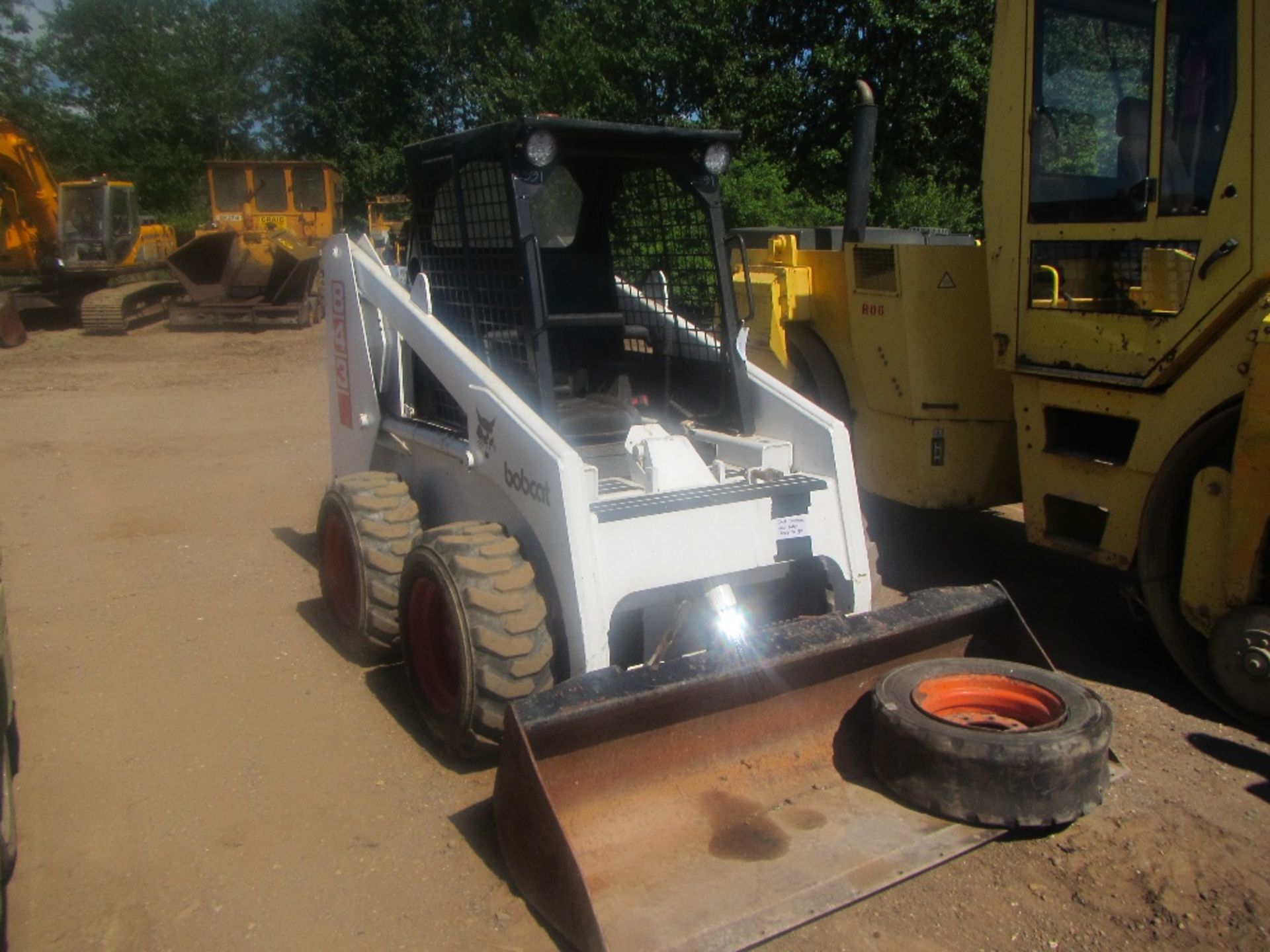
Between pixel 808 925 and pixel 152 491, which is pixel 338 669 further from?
pixel 152 491

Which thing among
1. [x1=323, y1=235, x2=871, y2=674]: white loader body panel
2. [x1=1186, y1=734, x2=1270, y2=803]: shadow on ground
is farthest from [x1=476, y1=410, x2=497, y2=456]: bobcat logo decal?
[x1=1186, y1=734, x2=1270, y2=803]: shadow on ground

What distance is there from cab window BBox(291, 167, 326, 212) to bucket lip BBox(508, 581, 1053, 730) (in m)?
19.5

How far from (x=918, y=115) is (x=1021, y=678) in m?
14.6

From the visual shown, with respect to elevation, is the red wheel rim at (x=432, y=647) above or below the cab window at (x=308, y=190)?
below

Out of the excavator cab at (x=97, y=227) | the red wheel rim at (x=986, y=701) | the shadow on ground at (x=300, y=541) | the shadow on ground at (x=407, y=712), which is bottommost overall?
the shadow on ground at (x=407, y=712)

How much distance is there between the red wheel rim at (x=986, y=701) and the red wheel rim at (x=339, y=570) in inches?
98.0

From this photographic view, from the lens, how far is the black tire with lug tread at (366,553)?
190 inches

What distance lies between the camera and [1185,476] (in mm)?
4453

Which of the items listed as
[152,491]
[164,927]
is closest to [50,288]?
[152,491]

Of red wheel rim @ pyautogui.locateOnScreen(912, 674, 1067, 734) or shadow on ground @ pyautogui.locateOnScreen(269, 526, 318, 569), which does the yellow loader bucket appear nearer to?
shadow on ground @ pyautogui.locateOnScreen(269, 526, 318, 569)

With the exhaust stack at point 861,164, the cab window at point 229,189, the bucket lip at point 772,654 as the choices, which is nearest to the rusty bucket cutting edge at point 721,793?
the bucket lip at point 772,654

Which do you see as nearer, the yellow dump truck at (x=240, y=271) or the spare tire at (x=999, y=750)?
the spare tire at (x=999, y=750)

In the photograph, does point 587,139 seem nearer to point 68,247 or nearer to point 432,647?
point 432,647

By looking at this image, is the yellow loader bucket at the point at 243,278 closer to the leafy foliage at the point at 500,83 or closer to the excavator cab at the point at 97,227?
the excavator cab at the point at 97,227
